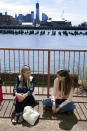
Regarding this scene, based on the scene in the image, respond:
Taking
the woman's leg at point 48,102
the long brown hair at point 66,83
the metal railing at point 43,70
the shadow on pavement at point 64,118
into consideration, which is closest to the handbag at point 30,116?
the shadow on pavement at point 64,118

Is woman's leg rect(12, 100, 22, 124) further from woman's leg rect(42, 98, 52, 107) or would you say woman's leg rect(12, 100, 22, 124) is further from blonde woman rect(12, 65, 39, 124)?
woman's leg rect(42, 98, 52, 107)

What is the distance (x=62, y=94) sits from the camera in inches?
188

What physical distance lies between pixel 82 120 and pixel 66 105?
0.48m

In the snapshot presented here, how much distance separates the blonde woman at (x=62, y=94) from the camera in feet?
15.2

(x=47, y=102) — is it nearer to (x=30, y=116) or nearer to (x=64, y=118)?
(x=64, y=118)

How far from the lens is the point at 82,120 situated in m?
4.46

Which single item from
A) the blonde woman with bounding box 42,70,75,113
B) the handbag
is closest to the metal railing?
the blonde woman with bounding box 42,70,75,113

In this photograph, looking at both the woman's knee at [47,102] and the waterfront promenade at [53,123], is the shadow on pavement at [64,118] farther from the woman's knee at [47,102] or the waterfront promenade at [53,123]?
the woman's knee at [47,102]

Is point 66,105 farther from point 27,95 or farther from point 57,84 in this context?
point 27,95

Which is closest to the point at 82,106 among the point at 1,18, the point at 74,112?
the point at 74,112

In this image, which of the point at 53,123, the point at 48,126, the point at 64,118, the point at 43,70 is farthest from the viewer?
the point at 43,70

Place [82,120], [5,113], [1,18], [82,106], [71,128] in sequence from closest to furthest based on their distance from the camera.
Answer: [71,128], [82,120], [5,113], [82,106], [1,18]

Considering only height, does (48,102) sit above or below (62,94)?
below

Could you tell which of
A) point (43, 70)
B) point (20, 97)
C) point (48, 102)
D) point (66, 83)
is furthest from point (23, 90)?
point (43, 70)
